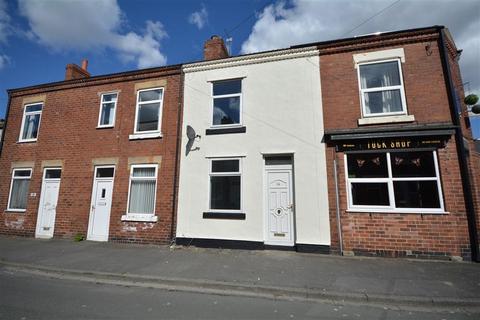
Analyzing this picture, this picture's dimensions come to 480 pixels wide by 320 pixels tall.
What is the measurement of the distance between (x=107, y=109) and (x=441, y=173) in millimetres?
11759

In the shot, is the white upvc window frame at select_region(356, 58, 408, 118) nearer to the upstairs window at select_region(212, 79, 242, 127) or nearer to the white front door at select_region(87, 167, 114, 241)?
the upstairs window at select_region(212, 79, 242, 127)

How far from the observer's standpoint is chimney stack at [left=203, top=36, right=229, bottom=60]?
10344 mm

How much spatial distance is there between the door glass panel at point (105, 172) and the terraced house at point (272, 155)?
0.13 ft

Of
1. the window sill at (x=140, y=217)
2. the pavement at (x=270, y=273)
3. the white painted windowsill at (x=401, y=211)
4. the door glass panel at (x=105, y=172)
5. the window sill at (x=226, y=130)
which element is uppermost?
the window sill at (x=226, y=130)

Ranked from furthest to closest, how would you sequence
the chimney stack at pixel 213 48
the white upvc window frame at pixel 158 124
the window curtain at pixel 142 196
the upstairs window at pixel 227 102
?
1. the chimney stack at pixel 213 48
2. the white upvc window frame at pixel 158 124
3. the window curtain at pixel 142 196
4. the upstairs window at pixel 227 102

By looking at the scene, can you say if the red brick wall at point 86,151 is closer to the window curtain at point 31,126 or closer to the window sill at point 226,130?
the window curtain at point 31,126

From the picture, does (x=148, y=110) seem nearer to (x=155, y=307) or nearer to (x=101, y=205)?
(x=101, y=205)

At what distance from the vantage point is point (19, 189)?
11.5 meters

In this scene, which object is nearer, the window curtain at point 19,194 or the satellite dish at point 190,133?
the satellite dish at point 190,133

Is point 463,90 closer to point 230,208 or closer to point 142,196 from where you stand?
point 230,208

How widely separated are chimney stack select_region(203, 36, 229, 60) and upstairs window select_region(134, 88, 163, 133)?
226cm

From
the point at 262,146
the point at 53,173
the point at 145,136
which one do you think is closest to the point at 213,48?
the point at 145,136

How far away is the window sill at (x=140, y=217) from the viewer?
9.28 metres

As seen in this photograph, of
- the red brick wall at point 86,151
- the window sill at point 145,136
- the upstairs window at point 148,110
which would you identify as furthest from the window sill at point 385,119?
the upstairs window at point 148,110
